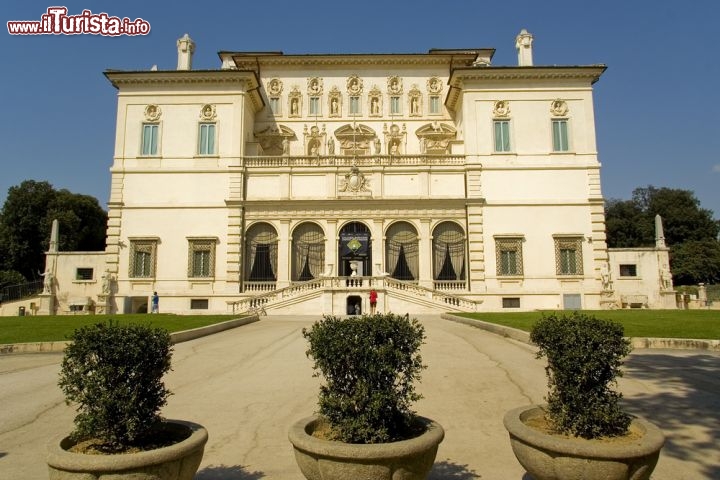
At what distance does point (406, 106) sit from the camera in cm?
3997

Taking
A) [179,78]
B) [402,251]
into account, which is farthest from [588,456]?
[179,78]

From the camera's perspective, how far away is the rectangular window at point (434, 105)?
39.9 m

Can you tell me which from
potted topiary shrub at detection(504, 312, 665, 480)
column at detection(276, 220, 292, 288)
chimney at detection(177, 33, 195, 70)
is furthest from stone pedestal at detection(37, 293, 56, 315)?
potted topiary shrub at detection(504, 312, 665, 480)

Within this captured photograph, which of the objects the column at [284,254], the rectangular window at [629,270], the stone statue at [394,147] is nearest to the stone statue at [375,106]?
the stone statue at [394,147]

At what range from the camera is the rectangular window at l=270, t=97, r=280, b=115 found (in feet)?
131

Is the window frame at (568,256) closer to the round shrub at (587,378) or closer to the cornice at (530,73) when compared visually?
the cornice at (530,73)

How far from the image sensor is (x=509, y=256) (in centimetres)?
3338

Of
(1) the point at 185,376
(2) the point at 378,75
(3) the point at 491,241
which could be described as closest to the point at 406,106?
(2) the point at 378,75

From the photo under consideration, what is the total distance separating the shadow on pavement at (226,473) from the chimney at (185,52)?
38.8m

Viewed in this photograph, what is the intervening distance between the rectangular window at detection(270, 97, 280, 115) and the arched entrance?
40.5 feet

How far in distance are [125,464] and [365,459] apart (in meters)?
2.01

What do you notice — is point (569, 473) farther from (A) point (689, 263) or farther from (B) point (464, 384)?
(A) point (689, 263)

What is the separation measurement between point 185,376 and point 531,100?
3178 cm

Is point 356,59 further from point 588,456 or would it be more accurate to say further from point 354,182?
point 588,456
